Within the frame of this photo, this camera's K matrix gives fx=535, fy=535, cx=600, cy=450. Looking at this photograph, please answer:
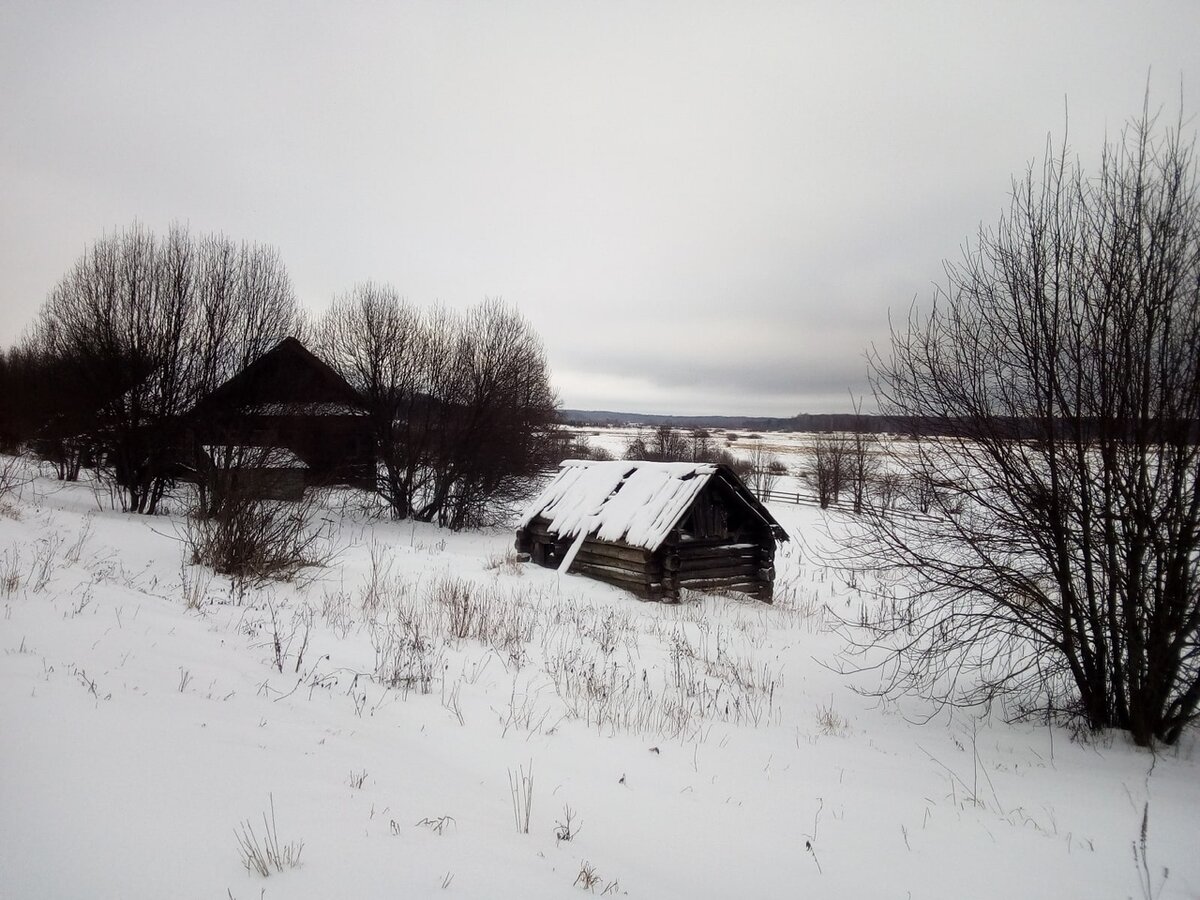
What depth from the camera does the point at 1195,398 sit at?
417 centimetres

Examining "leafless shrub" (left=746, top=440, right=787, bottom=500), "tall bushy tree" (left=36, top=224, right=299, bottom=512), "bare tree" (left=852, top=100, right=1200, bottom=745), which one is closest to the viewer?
"bare tree" (left=852, top=100, right=1200, bottom=745)

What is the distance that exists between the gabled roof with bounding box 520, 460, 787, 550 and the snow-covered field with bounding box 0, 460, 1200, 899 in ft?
15.2

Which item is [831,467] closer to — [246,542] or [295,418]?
[295,418]

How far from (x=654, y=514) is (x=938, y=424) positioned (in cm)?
653

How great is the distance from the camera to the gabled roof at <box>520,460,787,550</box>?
1114cm

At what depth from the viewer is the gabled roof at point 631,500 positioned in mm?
11141

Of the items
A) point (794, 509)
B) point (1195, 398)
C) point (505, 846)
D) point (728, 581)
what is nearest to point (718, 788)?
point (505, 846)

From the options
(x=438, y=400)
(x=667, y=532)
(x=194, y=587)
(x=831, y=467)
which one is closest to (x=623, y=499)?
(x=667, y=532)

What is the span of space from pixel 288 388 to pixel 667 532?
1527cm

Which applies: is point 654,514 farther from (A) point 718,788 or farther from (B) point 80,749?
(B) point 80,749

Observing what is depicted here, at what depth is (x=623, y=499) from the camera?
12406 millimetres

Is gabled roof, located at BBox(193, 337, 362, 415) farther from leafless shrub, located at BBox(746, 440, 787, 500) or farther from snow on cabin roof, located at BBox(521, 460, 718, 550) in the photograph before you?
leafless shrub, located at BBox(746, 440, 787, 500)

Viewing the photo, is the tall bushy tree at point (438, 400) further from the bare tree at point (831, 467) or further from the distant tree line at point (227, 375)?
the bare tree at point (831, 467)

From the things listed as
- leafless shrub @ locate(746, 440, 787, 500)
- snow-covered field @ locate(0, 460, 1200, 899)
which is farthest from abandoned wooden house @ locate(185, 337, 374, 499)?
leafless shrub @ locate(746, 440, 787, 500)
